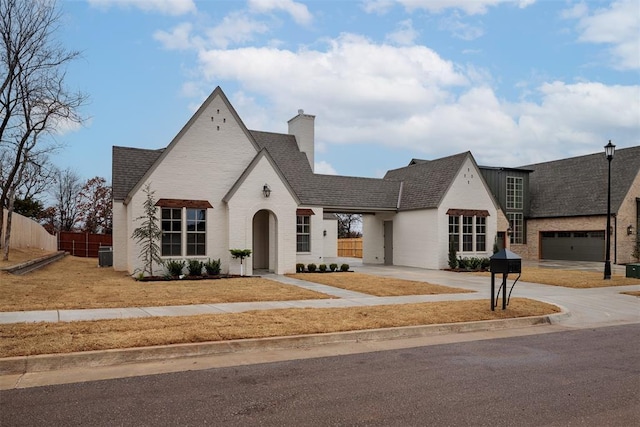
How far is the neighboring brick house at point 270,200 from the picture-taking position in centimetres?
2091

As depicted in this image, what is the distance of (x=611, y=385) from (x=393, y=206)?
22.9 metres

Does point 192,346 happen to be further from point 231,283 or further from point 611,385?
point 231,283

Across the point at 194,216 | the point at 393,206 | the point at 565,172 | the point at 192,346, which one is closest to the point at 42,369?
the point at 192,346

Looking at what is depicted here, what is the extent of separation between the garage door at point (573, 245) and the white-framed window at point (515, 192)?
3.13 metres

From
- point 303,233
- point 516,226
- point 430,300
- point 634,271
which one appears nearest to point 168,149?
point 303,233

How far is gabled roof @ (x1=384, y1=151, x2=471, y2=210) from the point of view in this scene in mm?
26891

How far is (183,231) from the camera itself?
20859 mm

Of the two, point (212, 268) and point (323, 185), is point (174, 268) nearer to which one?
point (212, 268)

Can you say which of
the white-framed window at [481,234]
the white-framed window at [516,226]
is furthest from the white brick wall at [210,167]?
the white-framed window at [516,226]

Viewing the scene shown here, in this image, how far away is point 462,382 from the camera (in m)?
6.39

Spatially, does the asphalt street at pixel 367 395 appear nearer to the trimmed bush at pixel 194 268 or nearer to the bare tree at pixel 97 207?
the trimmed bush at pixel 194 268

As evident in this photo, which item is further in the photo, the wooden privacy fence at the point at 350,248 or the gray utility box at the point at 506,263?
the wooden privacy fence at the point at 350,248

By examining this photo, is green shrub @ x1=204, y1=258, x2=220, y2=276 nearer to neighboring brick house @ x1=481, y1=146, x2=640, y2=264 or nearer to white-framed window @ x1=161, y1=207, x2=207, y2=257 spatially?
white-framed window @ x1=161, y1=207, x2=207, y2=257

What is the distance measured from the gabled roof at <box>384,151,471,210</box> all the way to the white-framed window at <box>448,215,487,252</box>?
155cm
